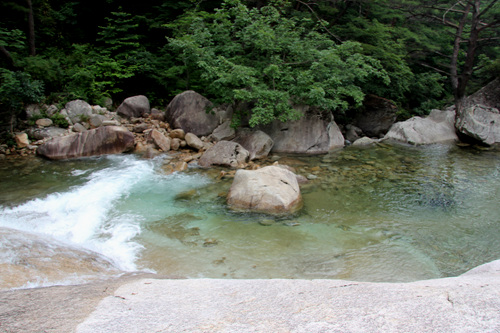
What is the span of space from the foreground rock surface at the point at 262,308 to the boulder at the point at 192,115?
9.47m

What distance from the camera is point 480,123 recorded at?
517 inches

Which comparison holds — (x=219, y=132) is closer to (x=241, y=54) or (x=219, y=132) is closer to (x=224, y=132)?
(x=224, y=132)

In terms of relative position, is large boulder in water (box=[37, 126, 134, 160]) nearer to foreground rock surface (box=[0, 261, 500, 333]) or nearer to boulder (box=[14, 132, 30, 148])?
boulder (box=[14, 132, 30, 148])

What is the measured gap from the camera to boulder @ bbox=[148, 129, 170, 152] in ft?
35.5

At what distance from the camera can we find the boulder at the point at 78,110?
11.5 meters

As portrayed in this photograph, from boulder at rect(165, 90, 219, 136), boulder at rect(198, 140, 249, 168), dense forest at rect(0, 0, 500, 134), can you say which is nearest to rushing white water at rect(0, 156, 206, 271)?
boulder at rect(198, 140, 249, 168)

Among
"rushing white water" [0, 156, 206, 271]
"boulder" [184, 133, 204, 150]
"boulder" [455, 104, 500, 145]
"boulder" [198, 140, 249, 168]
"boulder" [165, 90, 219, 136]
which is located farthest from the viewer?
"boulder" [455, 104, 500, 145]

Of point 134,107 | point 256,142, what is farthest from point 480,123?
point 134,107

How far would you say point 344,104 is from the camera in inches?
432

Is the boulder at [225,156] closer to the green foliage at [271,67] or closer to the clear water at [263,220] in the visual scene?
the clear water at [263,220]

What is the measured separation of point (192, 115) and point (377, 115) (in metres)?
8.93

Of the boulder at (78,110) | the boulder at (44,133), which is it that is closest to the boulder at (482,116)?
the boulder at (78,110)

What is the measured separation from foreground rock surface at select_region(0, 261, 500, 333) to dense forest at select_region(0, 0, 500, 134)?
25.0ft

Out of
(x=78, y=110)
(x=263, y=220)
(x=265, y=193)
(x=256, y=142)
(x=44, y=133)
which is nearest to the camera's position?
(x=263, y=220)
